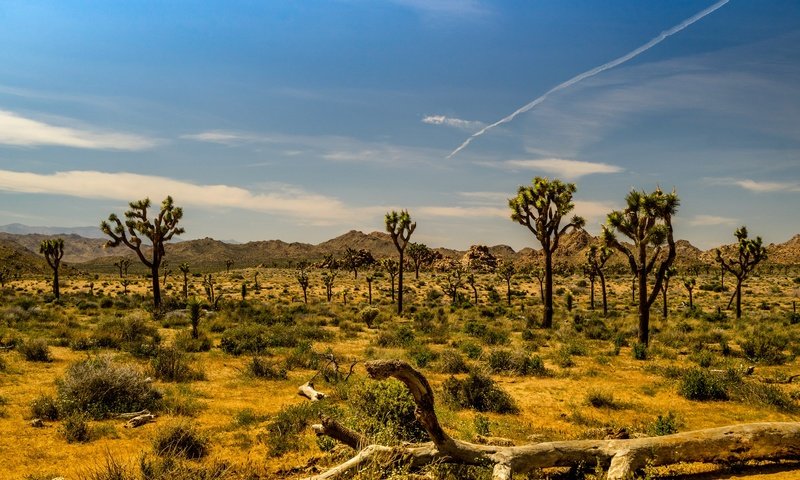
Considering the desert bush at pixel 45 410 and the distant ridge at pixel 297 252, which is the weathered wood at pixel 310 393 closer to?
the desert bush at pixel 45 410

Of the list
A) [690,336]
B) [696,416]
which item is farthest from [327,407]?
[690,336]

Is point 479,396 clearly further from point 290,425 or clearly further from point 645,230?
point 645,230

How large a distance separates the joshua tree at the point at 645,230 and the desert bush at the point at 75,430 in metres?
18.6

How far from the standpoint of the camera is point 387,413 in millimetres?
8141

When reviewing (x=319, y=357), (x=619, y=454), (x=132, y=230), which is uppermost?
(x=132, y=230)

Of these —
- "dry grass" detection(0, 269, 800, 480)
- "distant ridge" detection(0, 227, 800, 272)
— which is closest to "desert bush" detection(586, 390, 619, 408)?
"dry grass" detection(0, 269, 800, 480)

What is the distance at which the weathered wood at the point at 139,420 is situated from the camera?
32.3 feet

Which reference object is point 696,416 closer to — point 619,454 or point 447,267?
point 619,454

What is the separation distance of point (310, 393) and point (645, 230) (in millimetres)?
15554

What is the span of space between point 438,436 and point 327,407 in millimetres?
5129

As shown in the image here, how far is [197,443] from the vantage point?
862 centimetres

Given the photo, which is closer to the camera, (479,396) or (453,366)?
(479,396)

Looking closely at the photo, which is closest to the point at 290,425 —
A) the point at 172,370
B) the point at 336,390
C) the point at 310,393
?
the point at 310,393

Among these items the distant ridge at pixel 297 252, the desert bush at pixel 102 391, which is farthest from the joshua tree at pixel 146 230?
the distant ridge at pixel 297 252
